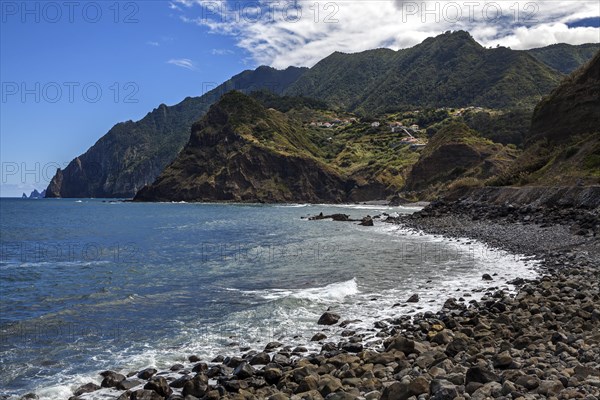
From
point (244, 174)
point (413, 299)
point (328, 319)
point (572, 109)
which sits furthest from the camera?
point (244, 174)

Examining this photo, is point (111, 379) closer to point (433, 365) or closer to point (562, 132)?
point (433, 365)

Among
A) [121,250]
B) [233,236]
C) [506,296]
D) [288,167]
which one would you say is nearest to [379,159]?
[288,167]

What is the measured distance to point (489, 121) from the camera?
177 meters

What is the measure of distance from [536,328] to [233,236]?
41393 millimetres

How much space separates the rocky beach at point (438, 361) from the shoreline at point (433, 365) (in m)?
0.02

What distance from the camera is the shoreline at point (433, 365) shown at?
7.96 metres

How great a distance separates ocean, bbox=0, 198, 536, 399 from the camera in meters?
13.3

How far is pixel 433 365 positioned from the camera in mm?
10000

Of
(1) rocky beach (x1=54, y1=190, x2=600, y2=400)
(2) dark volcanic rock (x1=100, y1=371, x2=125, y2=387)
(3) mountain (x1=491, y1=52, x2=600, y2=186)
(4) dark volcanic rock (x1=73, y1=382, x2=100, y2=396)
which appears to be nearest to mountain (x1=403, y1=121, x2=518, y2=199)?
(3) mountain (x1=491, y1=52, x2=600, y2=186)

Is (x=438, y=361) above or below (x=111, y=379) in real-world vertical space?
above

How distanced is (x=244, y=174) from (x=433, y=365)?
568 feet

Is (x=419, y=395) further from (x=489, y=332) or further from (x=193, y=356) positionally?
(x=193, y=356)

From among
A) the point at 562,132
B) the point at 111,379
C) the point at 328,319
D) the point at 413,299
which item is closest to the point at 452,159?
the point at 562,132

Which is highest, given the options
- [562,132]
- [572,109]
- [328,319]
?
[572,109]
